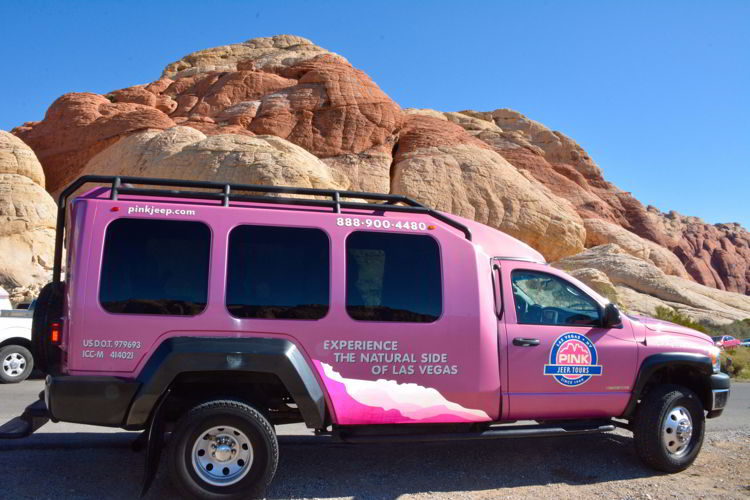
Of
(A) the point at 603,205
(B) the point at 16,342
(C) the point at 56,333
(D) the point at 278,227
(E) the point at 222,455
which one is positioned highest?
(A) the point at 603,205

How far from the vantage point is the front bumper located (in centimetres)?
565

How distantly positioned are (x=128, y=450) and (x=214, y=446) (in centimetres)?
185

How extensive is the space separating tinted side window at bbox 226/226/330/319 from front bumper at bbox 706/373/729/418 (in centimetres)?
372

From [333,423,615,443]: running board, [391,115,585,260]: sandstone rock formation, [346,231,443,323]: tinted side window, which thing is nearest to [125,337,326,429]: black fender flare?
[333,423,615,443]: running board

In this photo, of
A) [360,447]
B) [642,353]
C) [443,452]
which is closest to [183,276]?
[360,447]

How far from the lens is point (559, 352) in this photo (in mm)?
5195

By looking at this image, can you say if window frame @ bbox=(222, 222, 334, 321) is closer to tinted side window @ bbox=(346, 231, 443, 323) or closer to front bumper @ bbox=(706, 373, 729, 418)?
tinted side window @ bbox=(346, 231, 443, 323)

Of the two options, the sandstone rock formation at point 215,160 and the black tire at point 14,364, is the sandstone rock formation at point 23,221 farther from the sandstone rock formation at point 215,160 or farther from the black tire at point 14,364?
the black tire at point 14,364

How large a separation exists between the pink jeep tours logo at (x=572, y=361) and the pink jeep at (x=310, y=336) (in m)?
0.02

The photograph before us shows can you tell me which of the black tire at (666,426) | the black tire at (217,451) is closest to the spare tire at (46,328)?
the black tire at (217,451)

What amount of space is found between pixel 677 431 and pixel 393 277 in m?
2.98

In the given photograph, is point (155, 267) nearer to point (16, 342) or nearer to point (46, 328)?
point (46, 328)

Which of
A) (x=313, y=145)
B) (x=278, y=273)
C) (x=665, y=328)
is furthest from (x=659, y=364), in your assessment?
(x=313, y=145)

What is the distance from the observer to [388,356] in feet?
15.6
